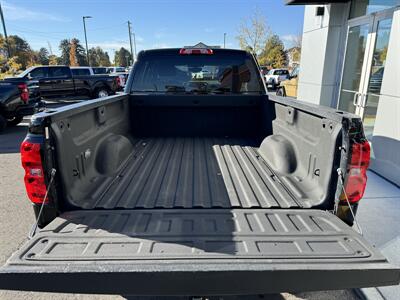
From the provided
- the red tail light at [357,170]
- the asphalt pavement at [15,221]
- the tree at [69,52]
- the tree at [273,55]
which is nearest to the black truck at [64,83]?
the asphalt pavement at [15,221]

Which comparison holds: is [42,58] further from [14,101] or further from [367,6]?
[367,6]

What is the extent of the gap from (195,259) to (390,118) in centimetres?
485

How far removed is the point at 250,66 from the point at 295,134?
1.77 metres

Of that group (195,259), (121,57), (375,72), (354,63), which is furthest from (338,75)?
(121,57)

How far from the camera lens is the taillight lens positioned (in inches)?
76.3

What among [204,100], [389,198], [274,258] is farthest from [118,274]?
[389,198]

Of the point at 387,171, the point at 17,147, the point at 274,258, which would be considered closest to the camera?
the point at 274,258

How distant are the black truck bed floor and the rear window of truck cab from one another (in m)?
0.91

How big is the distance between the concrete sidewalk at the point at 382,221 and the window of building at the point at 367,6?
3.20 meters

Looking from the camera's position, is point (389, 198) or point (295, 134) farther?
point (389, 198)

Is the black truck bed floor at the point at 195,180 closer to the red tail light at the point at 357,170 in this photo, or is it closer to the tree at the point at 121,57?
the red tail light at the point at 357,170

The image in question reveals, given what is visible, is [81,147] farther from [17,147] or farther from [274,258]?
[17,147]

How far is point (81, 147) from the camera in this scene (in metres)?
2.44

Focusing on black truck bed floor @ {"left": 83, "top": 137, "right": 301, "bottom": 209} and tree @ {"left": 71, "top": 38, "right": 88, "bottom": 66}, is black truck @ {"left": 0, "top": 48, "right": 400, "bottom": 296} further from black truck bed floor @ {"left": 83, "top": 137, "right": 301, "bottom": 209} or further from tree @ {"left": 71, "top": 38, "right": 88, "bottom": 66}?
tree @ {"left": 71, "top": 38, "right": 88, "bottom": 66}
